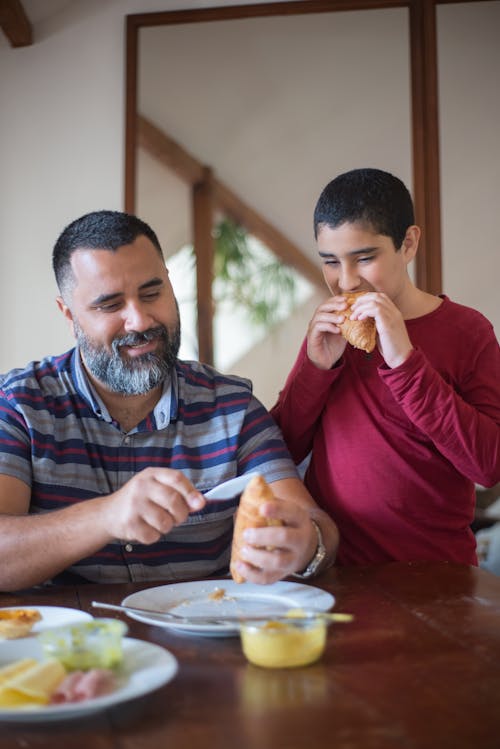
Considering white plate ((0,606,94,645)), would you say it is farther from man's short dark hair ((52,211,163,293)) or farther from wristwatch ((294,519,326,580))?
man's short dark hair ((52,211,163,293))

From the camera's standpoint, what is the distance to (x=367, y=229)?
6.26 feet

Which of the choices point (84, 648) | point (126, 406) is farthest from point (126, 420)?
point (84, 648)

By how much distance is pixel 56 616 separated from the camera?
1321 mm

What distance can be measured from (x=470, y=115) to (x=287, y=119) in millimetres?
730

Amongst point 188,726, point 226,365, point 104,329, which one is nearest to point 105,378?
point 104,329

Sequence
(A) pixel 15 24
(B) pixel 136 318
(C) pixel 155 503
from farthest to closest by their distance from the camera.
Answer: (A) pixel 15 24 < (B) pixel 136 318 < (C) pixel 155 503

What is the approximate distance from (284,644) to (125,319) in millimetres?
953

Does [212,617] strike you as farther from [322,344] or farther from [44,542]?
[322,344]

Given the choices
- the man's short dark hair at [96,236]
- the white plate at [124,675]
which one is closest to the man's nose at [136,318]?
the man's short dark hair at [96,236]

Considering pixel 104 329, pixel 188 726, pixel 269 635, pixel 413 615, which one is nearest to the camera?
pixel 188 726

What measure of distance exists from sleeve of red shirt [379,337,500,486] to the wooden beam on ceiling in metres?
2.33

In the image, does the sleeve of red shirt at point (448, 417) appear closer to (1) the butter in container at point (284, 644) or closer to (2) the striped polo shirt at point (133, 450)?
(2) the striped polo shirt at point (133, 450)

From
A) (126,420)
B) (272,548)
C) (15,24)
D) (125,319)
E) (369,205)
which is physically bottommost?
(272,548)

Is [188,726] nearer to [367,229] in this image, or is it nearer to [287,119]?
[367,229]
